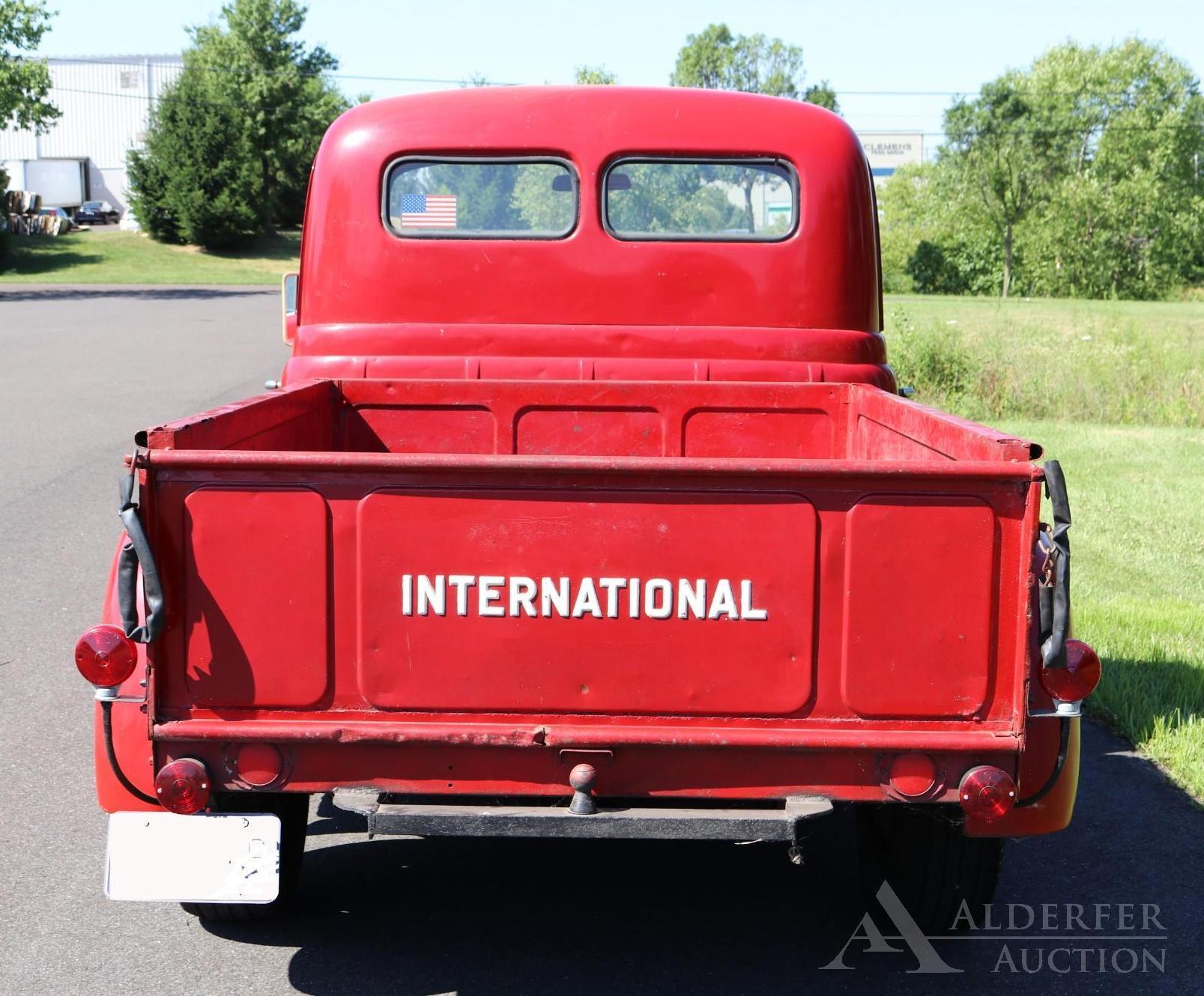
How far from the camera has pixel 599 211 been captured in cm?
539

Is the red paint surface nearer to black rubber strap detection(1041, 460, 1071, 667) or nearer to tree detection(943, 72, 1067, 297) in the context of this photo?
black rubber strap detection(1041, 460, 1071, 667)

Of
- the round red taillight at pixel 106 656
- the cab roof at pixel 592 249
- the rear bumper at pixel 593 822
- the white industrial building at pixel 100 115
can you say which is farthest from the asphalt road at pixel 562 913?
the white industrial building at pixel 100 115

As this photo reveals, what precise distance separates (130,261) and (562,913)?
46.3m

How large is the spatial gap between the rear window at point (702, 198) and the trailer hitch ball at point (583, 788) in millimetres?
2862

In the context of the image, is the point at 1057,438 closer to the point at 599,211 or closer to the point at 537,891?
the point at 599,211

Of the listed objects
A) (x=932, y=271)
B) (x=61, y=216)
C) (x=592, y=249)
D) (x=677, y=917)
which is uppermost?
(x=61, y=216)

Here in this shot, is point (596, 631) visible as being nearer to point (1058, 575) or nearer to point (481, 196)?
point (1058, 575)

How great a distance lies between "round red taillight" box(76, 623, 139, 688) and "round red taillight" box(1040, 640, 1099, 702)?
1.99 metres

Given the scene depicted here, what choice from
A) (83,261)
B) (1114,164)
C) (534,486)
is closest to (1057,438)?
(534,486)

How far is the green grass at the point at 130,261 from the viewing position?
41125mm

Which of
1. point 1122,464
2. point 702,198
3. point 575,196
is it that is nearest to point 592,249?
point 575,196

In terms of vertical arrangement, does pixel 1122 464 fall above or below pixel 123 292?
below

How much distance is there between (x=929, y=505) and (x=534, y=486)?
2.72 feet

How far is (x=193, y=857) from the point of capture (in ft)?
9.78
